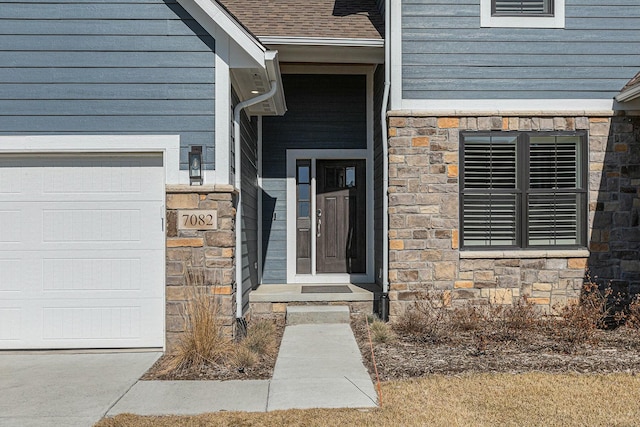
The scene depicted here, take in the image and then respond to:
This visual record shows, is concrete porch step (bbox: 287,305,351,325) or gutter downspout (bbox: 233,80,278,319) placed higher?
gutter downspout (bbox: 233,80,278,319)

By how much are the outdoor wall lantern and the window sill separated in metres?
3.29

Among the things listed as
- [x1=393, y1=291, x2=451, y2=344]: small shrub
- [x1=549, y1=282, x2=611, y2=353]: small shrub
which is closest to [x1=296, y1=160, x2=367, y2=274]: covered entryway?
[x1=393, y1=291, x2=451, y2=344]: small shrub

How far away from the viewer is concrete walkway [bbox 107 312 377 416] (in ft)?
13.9

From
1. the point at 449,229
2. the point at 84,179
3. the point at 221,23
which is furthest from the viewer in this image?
the point at 449,229

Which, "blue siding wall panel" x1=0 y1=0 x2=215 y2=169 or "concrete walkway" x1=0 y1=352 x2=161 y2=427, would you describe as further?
"blue siding wall panel" x1=0 y1=0 x2=215 y2=169

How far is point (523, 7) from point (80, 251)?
589 centimetres

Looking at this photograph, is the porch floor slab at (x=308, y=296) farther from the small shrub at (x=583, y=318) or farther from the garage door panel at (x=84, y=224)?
the small shrub at (x=583, y=318)

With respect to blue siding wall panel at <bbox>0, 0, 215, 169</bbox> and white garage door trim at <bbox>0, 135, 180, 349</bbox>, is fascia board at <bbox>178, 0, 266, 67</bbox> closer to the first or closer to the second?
blue siding wall panel at <bbox>0, 0, 215, 169</bbox>

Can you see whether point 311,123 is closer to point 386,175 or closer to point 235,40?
point 386,175

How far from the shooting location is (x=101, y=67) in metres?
5.75

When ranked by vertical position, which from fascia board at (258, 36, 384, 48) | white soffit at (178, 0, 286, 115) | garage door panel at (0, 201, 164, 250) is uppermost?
fascia board at (258, 36, 384, 48)

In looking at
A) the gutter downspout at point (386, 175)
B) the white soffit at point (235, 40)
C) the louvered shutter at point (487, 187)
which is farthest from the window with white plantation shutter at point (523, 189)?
the white soffit at point (235, 40)

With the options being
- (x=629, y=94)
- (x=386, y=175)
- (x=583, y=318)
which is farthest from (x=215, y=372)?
(x=629, y=94)

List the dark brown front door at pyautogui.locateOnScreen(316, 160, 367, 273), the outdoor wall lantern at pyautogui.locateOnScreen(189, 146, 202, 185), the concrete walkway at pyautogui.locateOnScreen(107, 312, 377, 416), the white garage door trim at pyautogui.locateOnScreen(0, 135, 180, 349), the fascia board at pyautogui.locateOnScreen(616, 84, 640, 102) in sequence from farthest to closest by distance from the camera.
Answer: the dark brown front door at pyautogui.locateOnScreen(316, 160, 367, 273) → the fascia board at pyautogui.locateOnScreen(616, 84, 640, 102) → the white garage door trim at pyautogui.locateOnScreen(0, 135, 180, 349) → the outdoor wall lantern at pyautogui.locateOnScreen(189, 146, 202, 185) → the concrete walkway at pyautogui.locateOnScreen(107, 312, 377, 416)
